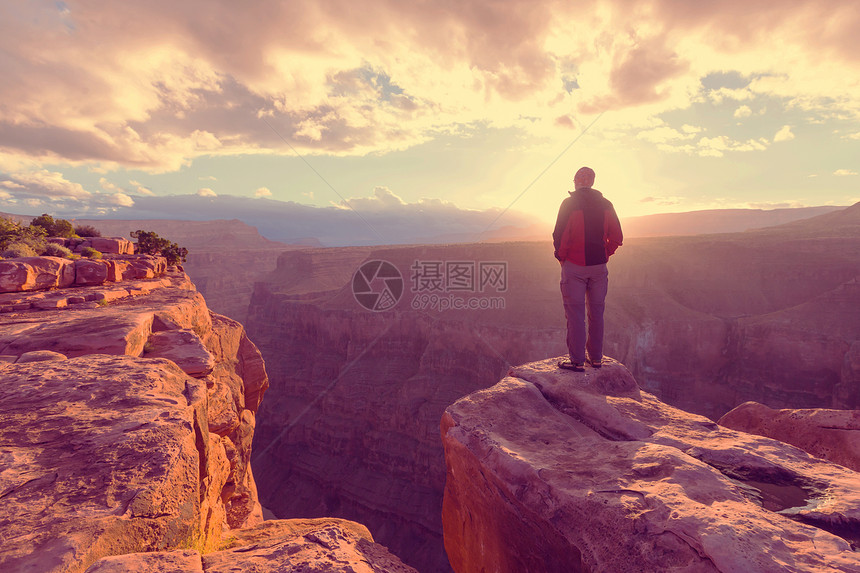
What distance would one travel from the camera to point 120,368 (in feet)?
13.6

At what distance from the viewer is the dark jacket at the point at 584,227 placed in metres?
4.50

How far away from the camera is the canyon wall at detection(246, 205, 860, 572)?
23.0 meters

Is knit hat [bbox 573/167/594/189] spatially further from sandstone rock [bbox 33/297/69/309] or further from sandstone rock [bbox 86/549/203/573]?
sandstone rock [bbox 33/297/69/309]

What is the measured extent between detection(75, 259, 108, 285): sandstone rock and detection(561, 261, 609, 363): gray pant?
11088 mm

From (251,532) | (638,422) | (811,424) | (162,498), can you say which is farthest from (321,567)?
(811,424)

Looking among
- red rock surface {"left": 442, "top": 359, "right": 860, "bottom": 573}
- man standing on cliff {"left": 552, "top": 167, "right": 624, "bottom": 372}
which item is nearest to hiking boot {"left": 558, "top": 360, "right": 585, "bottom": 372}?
man standing on cliff {"left": 552, "top": 167, "right": 624, "bottom": 372}

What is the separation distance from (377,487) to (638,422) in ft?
88.5

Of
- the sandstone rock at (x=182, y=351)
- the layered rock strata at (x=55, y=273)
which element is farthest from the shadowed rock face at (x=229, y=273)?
the sandstone rock at (x=182, y=351)

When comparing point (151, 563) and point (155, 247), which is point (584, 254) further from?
point (155, 247)

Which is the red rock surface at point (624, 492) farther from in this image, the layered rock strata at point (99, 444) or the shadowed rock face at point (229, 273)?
the shadowed rock face at point (229, 273)

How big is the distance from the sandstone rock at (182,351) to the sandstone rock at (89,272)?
4.97 m

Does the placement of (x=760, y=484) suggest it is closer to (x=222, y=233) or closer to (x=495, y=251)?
(x=495, y=251)

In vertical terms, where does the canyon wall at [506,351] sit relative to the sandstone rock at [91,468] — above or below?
below

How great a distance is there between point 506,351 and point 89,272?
23.3 meters
